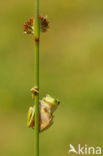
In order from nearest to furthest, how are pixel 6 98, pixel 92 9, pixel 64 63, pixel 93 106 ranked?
1. pixel 93 106
2. pixel 6 98
3. pixel 64 63
4. pixel 92 9

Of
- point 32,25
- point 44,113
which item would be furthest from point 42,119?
point 32,25

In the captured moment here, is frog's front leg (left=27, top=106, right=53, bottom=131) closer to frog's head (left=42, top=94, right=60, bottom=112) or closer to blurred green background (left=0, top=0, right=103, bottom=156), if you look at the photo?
frog's head (left=42, top=94, right=60, bottom=112)

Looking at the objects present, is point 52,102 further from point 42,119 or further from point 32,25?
point 32,25

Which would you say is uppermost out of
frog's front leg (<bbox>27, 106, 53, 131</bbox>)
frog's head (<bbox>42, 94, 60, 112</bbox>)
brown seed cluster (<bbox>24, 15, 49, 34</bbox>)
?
brown seed cluster (<bbox>24, 15, 49, 34</bbox>)

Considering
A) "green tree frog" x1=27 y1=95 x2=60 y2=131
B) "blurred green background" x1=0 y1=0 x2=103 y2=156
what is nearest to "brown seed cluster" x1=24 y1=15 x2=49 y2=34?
"green tree frog" x1=27 y1=95 x2=60 y2=131

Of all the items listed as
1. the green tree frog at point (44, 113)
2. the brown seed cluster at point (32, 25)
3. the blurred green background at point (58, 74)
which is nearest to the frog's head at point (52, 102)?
the green tree frog at point (44, 113)

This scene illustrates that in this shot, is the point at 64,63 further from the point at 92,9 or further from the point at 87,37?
the point at 92,9

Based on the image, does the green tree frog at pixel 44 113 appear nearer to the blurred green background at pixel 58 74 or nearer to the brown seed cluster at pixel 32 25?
the brown seed cluster at pixel 32 25

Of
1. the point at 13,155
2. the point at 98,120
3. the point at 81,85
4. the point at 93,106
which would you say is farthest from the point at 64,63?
the point at 13,155
